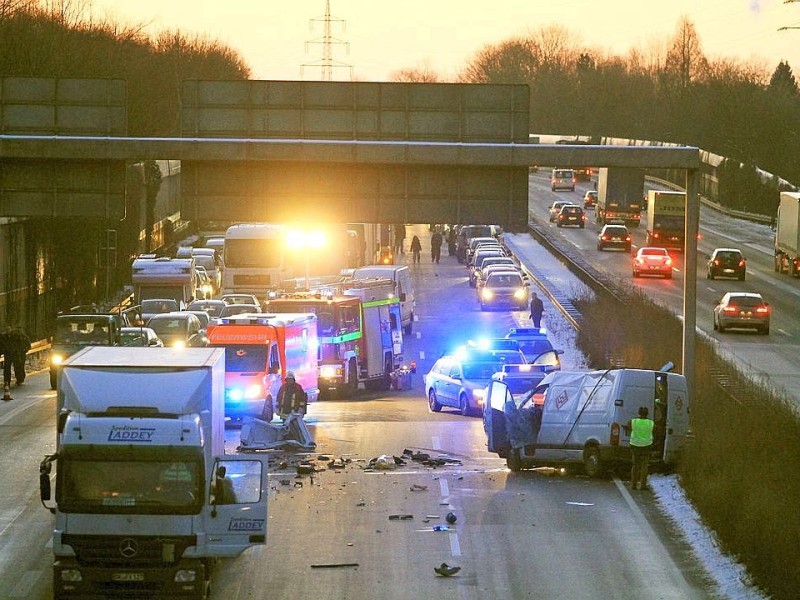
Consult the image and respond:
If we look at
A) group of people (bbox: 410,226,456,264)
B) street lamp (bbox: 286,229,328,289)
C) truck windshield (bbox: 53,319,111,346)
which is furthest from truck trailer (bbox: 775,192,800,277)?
truck windshield (bbox: 53,319,111,346)

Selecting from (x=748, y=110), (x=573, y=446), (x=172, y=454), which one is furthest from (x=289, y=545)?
(x=748, y=110)

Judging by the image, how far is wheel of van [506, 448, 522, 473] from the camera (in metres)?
26.3

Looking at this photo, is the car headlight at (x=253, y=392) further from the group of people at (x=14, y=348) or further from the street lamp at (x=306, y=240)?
the street lamp at (x=306, y=240)

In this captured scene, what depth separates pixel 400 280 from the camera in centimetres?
5566

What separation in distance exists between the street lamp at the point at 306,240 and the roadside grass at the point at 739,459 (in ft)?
76.6

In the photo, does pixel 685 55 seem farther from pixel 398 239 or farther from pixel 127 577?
pixel 127 577

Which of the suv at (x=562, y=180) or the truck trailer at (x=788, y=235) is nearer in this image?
the truck trailer at (x=788, y=235)

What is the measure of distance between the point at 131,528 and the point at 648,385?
12141 mm

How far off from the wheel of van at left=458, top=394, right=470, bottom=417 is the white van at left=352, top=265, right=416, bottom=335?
676 inches

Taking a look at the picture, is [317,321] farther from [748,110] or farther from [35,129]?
[748,110]

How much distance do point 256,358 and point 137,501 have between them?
58.1 feet

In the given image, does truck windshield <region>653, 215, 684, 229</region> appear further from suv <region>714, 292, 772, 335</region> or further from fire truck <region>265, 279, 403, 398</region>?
fire truck <region>265, 279, 403, 398</region>

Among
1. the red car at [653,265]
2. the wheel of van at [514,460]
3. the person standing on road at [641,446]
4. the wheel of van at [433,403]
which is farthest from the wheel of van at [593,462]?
the red car at [653,265]

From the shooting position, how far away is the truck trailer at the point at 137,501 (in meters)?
15.0
